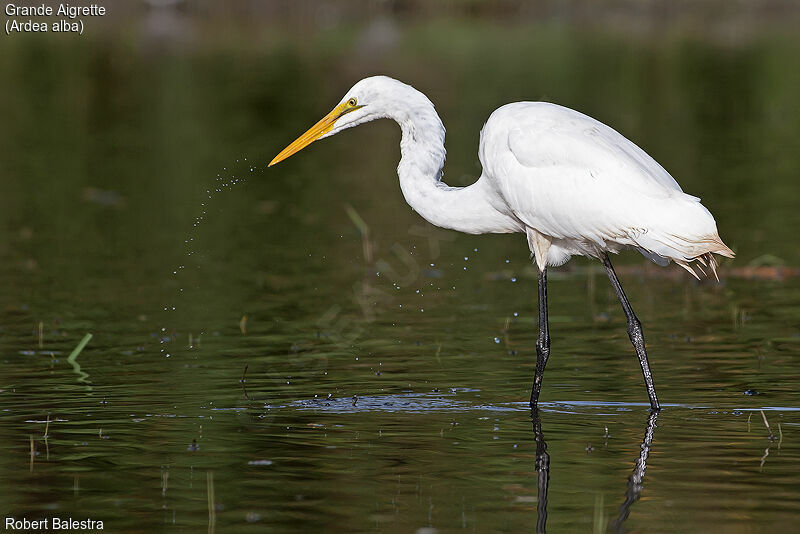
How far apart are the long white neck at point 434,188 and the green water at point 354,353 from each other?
3.30 ft

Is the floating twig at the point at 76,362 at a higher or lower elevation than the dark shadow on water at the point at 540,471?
higher

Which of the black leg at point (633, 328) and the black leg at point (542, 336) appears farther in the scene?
the black leg at point (542, 336)

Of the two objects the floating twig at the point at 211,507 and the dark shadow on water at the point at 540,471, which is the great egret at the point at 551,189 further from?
the floating twig at the point at 211,507

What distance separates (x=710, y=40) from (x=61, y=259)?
114 feet

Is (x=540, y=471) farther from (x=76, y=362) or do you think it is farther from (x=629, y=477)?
(x=76, y=362)

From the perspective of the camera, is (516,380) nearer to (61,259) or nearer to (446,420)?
(446,420)

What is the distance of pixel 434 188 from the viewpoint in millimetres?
Result: 9727

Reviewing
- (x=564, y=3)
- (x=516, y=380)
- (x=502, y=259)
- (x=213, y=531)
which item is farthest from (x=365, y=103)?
(x=564, y=3)

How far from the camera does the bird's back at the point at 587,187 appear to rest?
8.62 metres

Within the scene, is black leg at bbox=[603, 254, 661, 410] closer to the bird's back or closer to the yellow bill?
the bird's back

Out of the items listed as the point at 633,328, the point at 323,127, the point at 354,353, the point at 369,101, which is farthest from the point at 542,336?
the point at 323,127

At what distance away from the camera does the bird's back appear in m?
8.62

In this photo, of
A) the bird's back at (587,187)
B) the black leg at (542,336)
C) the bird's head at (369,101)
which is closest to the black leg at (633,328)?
the bird's back at (587,187)

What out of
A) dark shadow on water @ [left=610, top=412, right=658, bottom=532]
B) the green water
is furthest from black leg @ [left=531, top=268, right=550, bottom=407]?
dark shadow on water @ [left=610, top=412, right=658, bottom=532]
